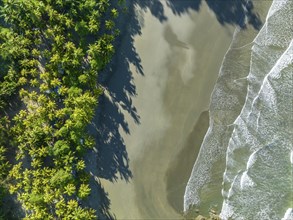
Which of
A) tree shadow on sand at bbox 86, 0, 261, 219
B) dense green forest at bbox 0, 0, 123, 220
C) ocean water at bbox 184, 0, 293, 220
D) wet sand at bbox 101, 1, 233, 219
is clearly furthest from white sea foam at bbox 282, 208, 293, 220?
dense green forest at bbox 0, 0, 123, 220

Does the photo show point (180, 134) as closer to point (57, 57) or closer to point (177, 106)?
point (177, 106)

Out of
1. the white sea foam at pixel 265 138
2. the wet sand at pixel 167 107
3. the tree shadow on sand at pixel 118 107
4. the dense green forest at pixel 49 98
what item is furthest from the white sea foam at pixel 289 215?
the dense green forest at pixel 49 98

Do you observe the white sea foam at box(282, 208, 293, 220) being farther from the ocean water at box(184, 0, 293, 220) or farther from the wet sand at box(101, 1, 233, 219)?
the wet sand at box(101, 1, 233, 219)

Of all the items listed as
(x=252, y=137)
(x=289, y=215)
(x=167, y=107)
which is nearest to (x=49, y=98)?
(x=167, y=107)

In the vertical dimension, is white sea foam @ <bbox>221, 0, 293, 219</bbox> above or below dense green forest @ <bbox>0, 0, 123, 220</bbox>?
below

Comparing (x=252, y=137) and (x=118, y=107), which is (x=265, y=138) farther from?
(x=118, y=107)

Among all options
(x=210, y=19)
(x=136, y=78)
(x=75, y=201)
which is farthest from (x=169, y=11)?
(x=75, y=201)

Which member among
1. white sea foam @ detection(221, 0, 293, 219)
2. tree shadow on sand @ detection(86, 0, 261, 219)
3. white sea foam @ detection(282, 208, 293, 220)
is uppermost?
tree shadow on sand @ detection(86, 0, 261, 219)
